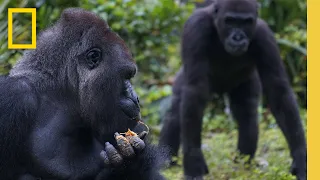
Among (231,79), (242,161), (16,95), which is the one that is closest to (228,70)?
(231,79)

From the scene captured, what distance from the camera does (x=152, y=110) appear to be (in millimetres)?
8547

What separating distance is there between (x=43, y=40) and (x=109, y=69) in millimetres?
486

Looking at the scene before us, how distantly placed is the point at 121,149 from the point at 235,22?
3.28 metres

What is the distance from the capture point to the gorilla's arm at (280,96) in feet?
20.0

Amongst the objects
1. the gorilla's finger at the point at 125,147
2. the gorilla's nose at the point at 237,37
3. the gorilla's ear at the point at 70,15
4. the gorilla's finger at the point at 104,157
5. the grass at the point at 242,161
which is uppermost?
the gorilla's ear at the point at 70,15

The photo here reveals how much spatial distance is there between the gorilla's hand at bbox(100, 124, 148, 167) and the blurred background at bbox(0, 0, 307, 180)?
173 cm

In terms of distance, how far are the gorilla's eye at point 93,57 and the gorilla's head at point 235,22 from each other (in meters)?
2.81

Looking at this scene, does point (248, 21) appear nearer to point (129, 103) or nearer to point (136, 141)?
point (129, 103)

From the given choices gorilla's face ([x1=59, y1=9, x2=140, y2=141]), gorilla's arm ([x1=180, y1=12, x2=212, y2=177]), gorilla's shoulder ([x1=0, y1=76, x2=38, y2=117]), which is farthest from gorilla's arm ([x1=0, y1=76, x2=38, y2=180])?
gorilla's arm ([x1=180, y1=12, x2=212, y2=177])

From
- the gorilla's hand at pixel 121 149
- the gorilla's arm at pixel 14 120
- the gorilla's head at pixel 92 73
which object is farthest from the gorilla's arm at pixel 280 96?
the gorilla's arm at pixel 14 120

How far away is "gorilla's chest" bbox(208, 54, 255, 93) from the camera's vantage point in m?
6.79

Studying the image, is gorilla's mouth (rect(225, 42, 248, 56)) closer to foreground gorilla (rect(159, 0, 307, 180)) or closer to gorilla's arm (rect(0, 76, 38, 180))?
foreground gorilla (rect(159, 0, 307, 180))

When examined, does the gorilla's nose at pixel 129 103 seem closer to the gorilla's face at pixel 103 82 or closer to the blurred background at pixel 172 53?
the gorilla's face at pixel 103 82

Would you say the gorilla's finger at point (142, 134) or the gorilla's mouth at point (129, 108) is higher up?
the gorilla's mouth at point (129, 108)
